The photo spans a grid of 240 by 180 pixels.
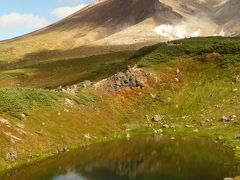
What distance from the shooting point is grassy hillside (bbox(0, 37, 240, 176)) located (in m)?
60.2

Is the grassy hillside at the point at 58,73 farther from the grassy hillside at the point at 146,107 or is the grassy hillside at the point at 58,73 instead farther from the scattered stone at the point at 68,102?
the scattered stone at the point at 68,102

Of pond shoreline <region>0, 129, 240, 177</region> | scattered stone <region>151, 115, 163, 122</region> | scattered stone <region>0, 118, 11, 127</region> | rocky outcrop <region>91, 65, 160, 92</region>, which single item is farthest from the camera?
rocky outcrop <region>91, 65, 160, 92</region>

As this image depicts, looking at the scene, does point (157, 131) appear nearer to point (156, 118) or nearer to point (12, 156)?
point (156, 118)

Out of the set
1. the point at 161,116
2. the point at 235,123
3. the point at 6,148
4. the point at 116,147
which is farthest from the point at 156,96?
the point at 6,148

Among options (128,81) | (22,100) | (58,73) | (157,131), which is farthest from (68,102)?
(58,73)

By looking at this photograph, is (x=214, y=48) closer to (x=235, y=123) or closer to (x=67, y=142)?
(x=235, y=123)

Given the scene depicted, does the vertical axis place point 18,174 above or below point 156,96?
below

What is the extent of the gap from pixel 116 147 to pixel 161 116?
1959 cm

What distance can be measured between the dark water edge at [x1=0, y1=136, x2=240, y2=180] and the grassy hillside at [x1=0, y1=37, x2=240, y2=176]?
2475 millimetres

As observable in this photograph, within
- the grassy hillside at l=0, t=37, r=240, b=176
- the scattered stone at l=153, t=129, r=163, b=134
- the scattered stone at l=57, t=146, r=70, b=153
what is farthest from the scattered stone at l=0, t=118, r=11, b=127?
the scattered stone at l=153, t=129, r=163, b=134

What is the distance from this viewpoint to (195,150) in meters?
60.7

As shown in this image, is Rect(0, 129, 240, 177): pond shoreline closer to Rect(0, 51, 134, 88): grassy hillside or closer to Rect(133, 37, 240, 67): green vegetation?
Rect(133, 37, 240, 67): green vegetation

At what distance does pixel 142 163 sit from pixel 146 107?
3027 cm

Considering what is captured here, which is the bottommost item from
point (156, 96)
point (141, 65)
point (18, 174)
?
point (18, 174)
